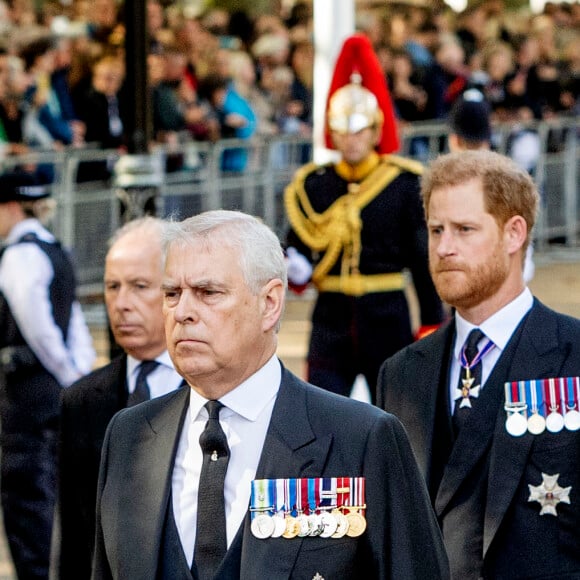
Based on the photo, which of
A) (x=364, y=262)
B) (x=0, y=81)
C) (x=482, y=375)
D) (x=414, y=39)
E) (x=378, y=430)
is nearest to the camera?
(x=378, y=430)

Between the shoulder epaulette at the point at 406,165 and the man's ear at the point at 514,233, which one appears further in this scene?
the shoulder epaulette at the point at 406,165

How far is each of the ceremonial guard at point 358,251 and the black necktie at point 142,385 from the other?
8.34 feet

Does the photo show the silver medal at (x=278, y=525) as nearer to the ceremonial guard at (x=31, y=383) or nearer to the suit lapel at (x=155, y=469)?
the suit lapel at (x=155, y=469)

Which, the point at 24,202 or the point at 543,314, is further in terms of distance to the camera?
the point at 24,202

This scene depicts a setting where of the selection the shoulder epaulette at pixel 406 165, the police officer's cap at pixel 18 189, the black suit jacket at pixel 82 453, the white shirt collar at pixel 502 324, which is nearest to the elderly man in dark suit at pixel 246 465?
the black suit jacket at pixel 82 453

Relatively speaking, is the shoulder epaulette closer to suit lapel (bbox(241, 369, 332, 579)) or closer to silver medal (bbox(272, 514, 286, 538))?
suit lapel (bbox(241, 369, 332, 579))

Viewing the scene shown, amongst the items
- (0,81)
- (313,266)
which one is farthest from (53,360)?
(0,81)

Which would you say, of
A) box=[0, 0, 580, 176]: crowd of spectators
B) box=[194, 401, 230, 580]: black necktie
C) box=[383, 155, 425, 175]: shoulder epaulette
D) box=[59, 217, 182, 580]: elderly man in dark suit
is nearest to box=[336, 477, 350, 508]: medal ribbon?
box=[194, 401, 230, 580]: black necktie

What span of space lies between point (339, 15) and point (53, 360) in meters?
6.24

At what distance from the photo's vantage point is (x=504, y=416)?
14.5 feet

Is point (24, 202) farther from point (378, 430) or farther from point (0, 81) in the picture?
point (0, 81)

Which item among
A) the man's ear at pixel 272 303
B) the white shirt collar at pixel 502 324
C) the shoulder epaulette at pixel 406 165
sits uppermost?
the man's ear at pixel 272 303

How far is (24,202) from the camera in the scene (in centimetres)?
730

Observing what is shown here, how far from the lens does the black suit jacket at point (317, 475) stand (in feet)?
10.9
